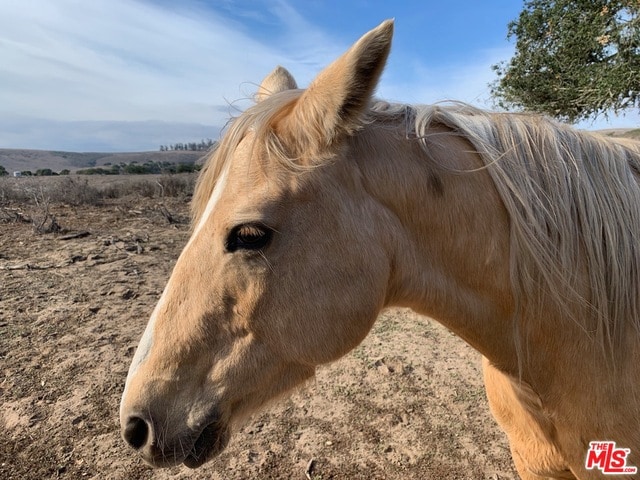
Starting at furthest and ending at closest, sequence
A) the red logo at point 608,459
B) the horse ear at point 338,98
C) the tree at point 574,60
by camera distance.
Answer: the tree at point 574,60
the red logo at point 608,459
the horse ear at point 338,98

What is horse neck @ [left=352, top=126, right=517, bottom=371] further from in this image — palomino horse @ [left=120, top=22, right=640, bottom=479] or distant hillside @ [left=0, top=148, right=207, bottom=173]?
distant hillside @ [left=0, top=148, right=207, bottom=173]

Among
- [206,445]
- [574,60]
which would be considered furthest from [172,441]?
[574,60]

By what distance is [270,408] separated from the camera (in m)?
1.57

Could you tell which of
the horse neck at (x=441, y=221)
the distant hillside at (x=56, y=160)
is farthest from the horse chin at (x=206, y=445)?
the distant hillside at (x=56, y=160)

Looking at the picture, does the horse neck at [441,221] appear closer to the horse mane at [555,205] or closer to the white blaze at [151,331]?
the horse mane at [555,205]

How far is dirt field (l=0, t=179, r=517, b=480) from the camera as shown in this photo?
2900 mm

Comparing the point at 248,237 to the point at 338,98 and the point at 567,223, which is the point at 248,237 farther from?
the point at 567,223

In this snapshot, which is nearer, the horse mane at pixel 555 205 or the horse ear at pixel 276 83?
the horse mane at pixel 555 205

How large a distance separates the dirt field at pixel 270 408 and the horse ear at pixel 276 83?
1.43m

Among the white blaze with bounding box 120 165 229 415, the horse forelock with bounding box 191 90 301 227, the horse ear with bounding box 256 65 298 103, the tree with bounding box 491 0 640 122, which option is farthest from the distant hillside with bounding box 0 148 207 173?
the white blaze with bounding box 120 165 229 415

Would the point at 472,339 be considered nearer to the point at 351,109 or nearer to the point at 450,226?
the point at 450,226

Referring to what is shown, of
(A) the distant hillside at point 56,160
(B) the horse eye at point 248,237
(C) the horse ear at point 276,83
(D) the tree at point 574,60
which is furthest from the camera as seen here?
(A) the distant hillside at point 56,160

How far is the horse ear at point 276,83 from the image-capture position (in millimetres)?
1938

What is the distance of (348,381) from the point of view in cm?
390
